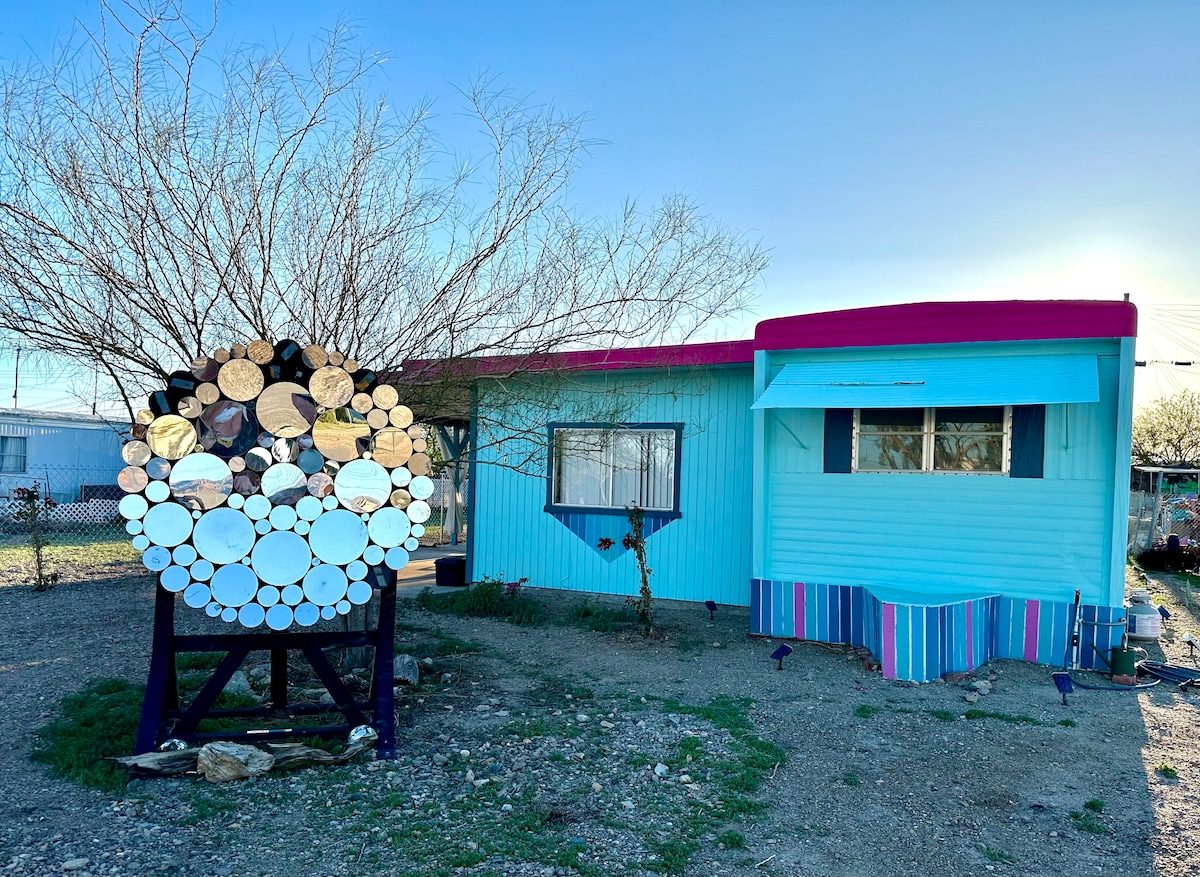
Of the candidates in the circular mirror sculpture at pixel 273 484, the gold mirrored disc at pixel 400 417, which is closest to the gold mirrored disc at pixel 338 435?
the circular mirror sculpture at pixel 273 484

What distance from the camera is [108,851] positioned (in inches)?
123

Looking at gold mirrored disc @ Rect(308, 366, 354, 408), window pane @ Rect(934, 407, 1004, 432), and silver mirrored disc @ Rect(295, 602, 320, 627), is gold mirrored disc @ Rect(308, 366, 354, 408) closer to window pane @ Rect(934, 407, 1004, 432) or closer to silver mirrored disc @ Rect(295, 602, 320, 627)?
silver mirrored disc @ Rect(295, 602, 320, 627)

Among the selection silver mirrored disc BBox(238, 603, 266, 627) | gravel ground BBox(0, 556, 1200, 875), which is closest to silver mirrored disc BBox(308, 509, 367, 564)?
silver mirrored disc BBox(238, 603, 266, 627)

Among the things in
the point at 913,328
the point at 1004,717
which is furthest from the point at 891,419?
the point at 1004,717

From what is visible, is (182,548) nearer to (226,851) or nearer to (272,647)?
(272,647)

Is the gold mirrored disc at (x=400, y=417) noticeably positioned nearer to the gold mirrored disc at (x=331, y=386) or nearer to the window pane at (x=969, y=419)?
the gold mirrored disc at (x=331, y=386)

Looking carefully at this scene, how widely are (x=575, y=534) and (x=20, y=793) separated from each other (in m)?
5.97

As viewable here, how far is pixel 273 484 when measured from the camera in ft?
13.2

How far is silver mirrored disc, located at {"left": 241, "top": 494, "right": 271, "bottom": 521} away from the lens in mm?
3986

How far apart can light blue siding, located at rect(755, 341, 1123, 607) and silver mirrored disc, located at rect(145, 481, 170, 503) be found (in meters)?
4.86

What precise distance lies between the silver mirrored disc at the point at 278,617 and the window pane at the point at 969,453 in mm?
5250

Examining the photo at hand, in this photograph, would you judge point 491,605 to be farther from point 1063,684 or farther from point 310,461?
point 1063,684

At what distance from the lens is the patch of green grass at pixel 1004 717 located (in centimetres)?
495

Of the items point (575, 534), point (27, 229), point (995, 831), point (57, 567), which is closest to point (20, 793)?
point (27, 229)
